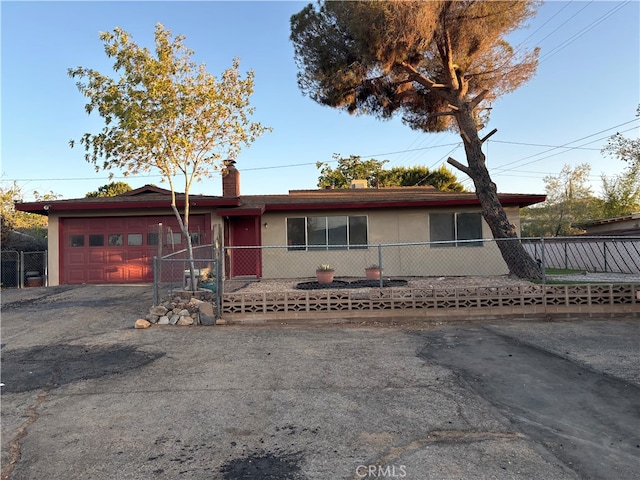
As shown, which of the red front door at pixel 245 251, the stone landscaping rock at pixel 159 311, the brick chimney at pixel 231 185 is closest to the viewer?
the stone landscaping rock at pixel 159 311

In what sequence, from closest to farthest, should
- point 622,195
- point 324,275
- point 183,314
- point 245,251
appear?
1. point 183,314
2. point 324,275
3. point 245,251
4. point 622,195

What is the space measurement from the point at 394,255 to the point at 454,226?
87.0 inches

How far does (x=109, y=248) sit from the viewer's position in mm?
13648

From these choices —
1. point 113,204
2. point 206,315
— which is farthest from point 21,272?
point 206,315

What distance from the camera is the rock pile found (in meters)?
7.70

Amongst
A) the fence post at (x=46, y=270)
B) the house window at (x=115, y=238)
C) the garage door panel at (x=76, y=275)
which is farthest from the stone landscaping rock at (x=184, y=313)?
the fence post at (x=46, y=270)

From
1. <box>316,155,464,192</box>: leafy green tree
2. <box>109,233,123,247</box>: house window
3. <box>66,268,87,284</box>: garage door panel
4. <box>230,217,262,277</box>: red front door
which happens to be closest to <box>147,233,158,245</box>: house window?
<box>109,233,123,247</box>: house window

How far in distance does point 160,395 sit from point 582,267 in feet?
58.3

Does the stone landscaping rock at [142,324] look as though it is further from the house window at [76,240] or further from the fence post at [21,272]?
the fence post at [21,272]

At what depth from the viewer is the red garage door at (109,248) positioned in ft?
44.6

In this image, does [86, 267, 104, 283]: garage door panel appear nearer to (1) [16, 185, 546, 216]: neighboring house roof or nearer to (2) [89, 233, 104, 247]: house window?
(2) [89, 233, 104, 247]: house window

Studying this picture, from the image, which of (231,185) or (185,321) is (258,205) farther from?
(185,321)

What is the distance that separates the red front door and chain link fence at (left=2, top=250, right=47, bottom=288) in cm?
662

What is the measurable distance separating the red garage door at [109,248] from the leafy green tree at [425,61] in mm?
6952
